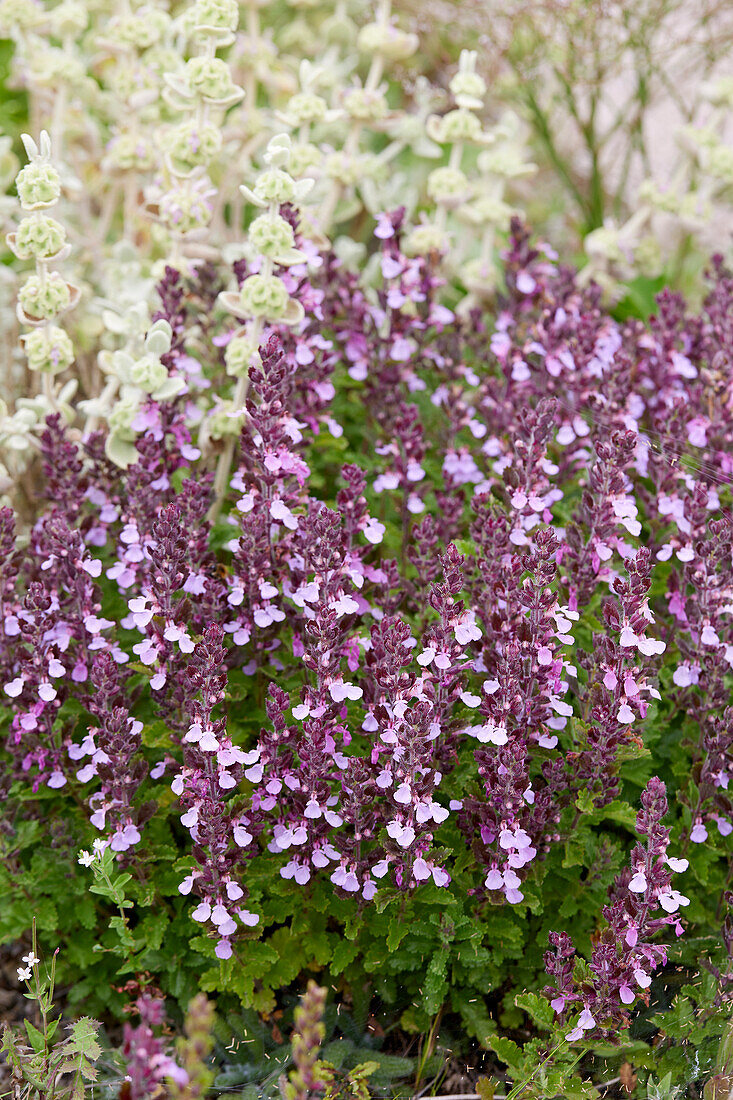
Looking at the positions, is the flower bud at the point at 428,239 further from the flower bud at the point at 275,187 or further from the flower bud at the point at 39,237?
the flower bud at the point at 39,237

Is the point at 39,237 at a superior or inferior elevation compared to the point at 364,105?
inferior

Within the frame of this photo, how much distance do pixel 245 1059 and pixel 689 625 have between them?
1500mm

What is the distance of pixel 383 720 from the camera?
217cm

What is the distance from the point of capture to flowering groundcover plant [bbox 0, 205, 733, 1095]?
219 cm

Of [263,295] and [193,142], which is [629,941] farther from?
[193,142]

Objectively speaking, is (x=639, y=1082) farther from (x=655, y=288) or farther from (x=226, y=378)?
(x=655, y=288)

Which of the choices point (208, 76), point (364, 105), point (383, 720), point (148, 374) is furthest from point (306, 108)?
point (383, 720)

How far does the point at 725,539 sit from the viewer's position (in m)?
2.42

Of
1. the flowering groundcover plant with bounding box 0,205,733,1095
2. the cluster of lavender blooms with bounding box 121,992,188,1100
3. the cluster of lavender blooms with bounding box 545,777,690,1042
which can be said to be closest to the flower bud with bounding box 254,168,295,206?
the flowering groundcover plant with bounding box 0,205,733,1095

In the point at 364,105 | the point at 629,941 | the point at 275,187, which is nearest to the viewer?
the point at 629,941

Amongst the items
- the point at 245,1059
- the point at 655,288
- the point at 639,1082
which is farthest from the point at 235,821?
the point at 655,288

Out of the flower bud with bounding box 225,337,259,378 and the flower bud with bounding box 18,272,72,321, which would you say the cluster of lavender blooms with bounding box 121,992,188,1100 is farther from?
the flower bud with bounding box 18,272,72,321

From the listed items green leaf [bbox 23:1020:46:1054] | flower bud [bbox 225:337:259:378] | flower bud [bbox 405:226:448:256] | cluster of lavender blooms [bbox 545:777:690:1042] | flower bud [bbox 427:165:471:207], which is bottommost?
green leaf [bbox 23:1020:46:1054]

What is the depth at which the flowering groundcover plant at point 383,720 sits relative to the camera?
7.19ft
